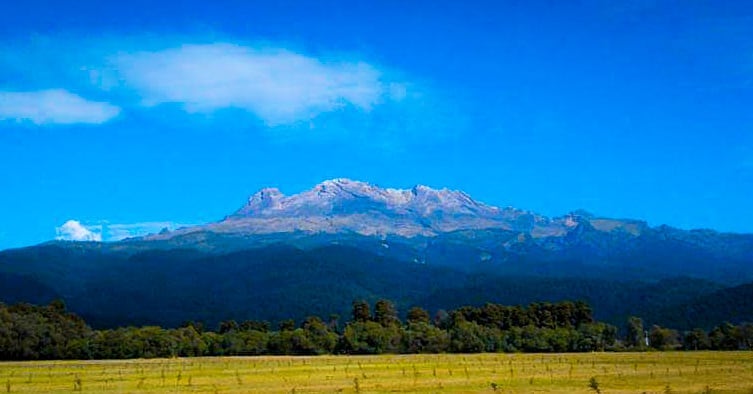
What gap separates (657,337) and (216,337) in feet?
266

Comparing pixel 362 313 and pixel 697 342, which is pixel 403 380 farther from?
pixel 697 342

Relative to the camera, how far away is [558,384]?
178ft

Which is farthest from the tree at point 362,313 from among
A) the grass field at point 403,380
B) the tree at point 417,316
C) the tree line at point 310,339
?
the grass field at point 403,380

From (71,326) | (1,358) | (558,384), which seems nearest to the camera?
(558,384)

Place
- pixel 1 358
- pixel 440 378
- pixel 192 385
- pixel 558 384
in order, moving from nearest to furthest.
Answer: pixel 558 384, pixel 192 385, pixel 440 378, pixel 1 358

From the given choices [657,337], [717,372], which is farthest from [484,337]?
[717,372]

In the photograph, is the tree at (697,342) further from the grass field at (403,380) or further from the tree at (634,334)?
the grass field at (403,380)

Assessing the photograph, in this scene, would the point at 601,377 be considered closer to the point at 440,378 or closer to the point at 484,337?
the point at 440,378

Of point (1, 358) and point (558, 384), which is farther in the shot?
point (1, 358)

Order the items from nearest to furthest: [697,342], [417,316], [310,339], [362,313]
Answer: [310,339], [697,342], [362,313], [417,316]

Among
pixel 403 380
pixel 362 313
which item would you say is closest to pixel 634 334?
pixel 362 313

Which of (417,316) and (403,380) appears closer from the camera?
(403,380)

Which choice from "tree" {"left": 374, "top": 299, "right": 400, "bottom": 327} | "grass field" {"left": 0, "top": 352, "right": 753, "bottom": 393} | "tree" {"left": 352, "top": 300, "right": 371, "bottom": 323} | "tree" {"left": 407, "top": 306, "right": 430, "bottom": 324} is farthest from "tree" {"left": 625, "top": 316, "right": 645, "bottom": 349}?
"grass field" {"left": 0, "top": 352, "right": 753, "bottom": 393}

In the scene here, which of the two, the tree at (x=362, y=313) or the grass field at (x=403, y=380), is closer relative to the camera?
the grass field at (x=403, y=380)
